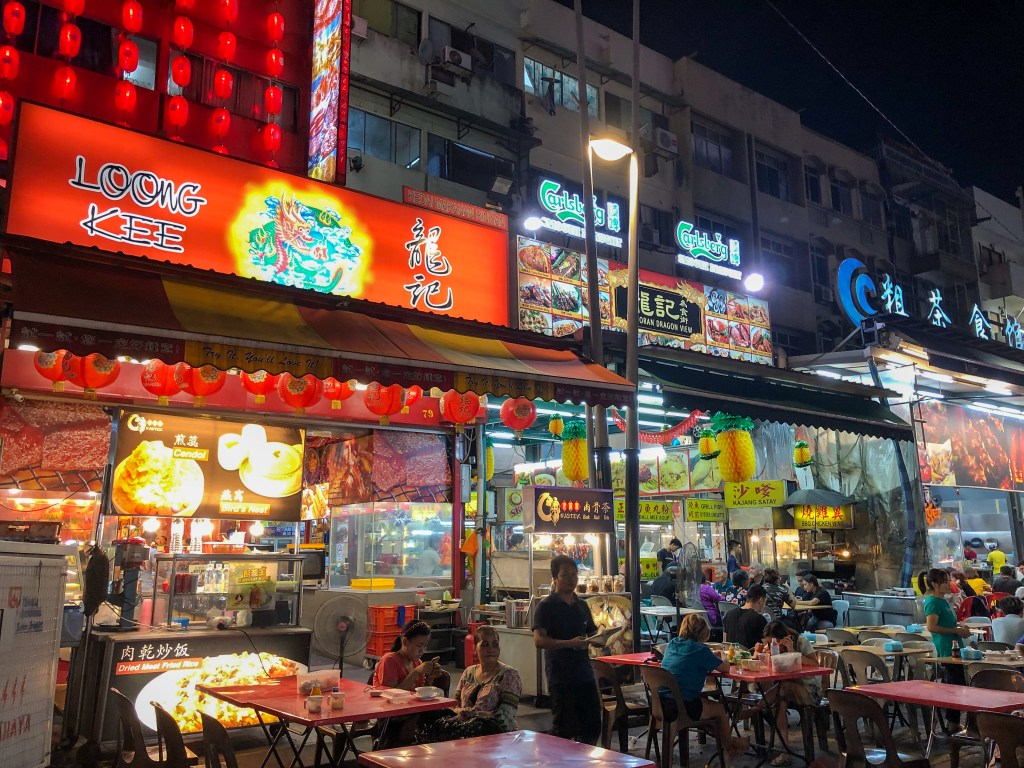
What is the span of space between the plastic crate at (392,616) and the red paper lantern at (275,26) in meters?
10.6

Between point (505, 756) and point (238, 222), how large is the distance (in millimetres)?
7667

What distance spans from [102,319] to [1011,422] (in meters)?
17.7

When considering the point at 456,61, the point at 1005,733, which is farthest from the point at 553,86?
the point at 1005,733

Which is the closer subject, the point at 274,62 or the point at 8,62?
the point at 8,62

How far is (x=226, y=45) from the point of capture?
1370 centimetres

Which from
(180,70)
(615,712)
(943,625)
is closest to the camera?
(615,712)

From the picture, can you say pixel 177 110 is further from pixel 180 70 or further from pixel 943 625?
pixel 943 625

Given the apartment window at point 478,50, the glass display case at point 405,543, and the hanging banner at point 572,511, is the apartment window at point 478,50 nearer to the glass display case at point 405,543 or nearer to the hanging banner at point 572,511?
the glass display case at point 405,543

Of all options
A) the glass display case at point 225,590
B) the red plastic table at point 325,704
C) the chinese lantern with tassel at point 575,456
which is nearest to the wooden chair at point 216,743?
the red plastic table at point 325,704

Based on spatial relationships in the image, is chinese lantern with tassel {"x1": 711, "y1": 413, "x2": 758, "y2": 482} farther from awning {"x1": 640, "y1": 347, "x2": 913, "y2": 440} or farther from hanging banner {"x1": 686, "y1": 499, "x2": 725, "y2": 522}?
hanging banner {"x1": 686, "y1": 499, "x2": 725, "y2": 522}

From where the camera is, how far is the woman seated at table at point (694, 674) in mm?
6477

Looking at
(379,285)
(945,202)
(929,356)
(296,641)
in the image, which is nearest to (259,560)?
(296,641)

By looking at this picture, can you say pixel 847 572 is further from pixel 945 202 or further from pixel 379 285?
pixel 945 202

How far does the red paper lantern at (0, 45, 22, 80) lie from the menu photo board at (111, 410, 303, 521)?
218 inches
